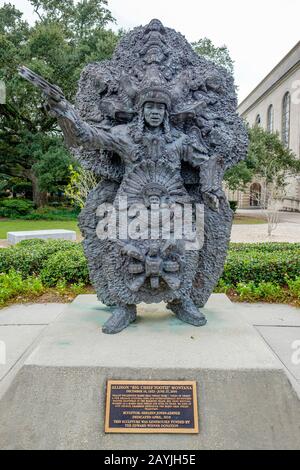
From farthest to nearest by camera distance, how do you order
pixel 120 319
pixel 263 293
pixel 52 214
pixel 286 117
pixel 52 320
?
1. pixel 286 117
2. pixel 52 214
3. pixel 263 293
4. pixel 52 320
5. pixel 120 319

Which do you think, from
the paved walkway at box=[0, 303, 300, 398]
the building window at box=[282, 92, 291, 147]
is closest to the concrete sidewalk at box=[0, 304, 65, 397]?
the paved walkway at box=[0, 303, 300, 398]

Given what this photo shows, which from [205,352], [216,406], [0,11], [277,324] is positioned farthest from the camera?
[0,11]

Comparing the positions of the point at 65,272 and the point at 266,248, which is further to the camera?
the point at 266,248

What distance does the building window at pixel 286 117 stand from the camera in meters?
36.7

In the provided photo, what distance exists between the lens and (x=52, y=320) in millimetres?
4816

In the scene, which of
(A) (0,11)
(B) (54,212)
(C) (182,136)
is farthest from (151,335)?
(A) (0,11)

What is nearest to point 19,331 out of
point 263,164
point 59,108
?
point 59,108

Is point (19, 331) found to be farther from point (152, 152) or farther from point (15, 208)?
point (15, 208)

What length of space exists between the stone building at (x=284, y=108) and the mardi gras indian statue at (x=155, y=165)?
89.2 feet

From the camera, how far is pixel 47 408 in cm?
253

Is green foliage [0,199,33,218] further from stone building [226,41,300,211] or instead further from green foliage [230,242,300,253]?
green foliage [230,242,300,253]

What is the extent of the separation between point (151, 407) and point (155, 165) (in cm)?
197

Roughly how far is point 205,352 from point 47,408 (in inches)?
45.1
